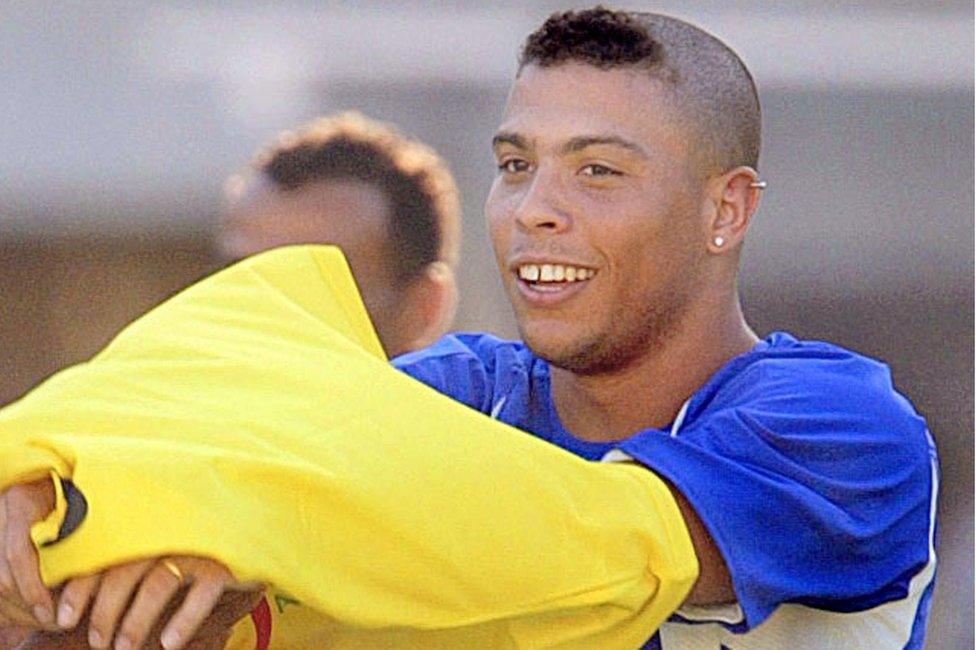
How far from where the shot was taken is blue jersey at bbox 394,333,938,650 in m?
1.90

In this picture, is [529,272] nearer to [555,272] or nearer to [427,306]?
[555,272]

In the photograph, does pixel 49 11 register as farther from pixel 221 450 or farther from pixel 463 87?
pixel 221 450

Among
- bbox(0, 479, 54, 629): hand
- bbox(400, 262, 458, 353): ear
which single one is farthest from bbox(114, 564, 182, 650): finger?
bbox(400, 262, 458, 353): ear

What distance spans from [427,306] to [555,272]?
143 cm

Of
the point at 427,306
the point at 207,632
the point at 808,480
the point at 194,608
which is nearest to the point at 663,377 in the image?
the point at 808,480

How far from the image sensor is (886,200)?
229 inches

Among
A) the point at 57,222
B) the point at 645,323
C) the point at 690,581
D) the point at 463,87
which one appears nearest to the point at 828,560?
the point at 690,581

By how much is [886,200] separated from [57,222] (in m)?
2.39

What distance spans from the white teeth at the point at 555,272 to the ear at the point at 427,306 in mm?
1321

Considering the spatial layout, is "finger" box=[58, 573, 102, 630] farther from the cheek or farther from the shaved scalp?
the shaved scalp

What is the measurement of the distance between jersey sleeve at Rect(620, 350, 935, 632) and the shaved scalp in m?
0.30

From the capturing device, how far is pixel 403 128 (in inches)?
218

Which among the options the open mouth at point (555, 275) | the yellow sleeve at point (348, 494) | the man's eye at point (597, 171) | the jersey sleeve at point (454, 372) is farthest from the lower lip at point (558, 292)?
the yellow sleeve at point (348, 494)

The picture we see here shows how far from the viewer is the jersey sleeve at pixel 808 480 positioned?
1892mm
